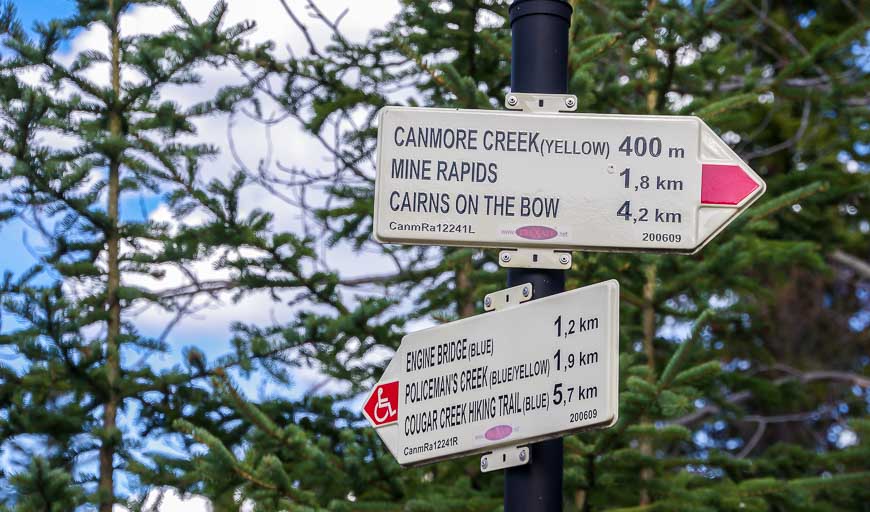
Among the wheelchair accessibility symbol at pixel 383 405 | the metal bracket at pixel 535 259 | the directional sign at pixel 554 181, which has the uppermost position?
the directional sign at pixel 554 181

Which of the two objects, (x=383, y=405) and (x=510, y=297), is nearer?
(x=510, y=297)

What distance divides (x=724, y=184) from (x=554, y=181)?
0.46m

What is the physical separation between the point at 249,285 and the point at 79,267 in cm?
100

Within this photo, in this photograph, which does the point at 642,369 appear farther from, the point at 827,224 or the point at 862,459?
the point at 827,224

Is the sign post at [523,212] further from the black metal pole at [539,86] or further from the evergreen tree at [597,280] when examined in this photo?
the evergreen tree at [597,280]

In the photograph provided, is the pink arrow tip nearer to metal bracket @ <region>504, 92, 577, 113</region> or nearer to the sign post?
the sign post

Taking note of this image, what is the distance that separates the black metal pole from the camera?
2.94 metres

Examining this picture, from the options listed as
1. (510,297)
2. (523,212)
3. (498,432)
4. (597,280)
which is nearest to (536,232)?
(523,212)

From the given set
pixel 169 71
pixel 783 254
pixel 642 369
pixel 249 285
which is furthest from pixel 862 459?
pixel 169 71

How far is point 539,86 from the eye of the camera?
10.4 feet

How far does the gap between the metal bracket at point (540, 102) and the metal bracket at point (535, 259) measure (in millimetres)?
387

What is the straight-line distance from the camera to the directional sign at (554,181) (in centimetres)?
302

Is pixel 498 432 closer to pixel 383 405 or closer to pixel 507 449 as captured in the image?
pixel 507 449

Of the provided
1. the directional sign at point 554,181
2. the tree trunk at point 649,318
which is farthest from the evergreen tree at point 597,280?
the directional sign at point 554,181
